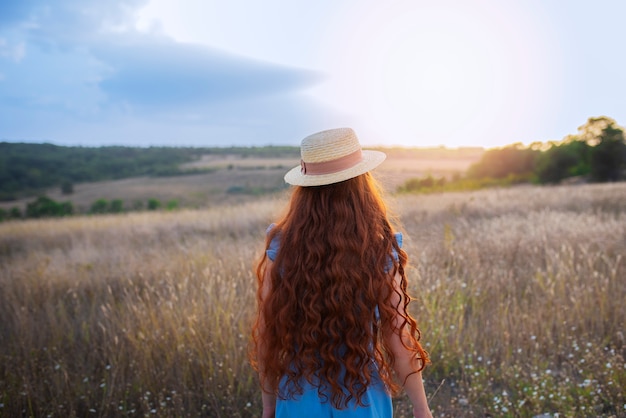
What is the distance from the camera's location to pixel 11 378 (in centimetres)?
341

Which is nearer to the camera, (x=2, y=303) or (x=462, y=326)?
(x=462, y=326)

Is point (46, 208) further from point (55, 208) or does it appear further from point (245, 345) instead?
point (245, 345)

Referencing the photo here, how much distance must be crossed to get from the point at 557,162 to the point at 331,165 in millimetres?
32413

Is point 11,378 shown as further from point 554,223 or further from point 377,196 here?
point 554,223

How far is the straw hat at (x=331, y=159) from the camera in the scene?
162 cm

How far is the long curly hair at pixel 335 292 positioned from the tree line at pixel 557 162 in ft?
67.7

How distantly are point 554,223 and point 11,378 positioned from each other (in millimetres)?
6832

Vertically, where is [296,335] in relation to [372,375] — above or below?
above

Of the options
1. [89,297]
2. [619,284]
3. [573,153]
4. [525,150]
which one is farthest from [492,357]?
[525,150]

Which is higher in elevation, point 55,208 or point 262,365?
point 262,365

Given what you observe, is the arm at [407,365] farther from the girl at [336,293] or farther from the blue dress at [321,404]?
the blue dress at [321,404]

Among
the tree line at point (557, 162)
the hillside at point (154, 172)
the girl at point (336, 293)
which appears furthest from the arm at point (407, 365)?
the hillside at point (154, 172)

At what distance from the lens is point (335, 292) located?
1.63m

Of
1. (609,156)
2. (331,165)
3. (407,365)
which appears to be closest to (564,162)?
(609,156)
